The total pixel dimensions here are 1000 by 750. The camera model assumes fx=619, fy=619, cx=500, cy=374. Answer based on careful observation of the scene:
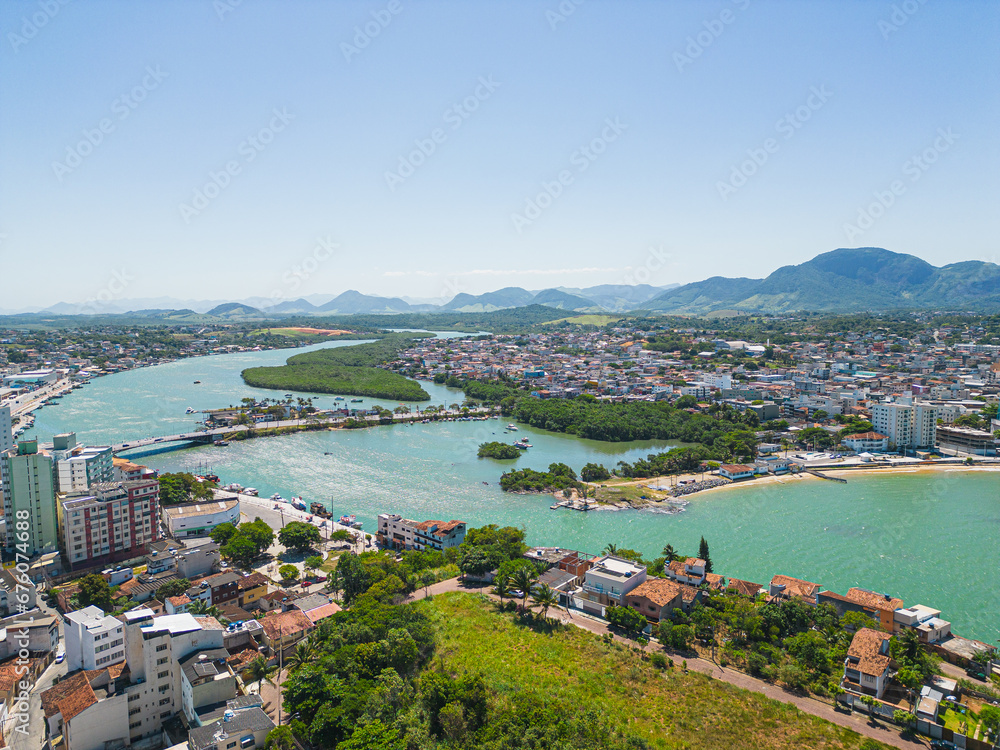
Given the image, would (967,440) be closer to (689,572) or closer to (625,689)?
(689,572)

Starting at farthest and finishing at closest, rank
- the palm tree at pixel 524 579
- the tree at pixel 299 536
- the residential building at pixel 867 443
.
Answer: the residential building at pixel 867 443, the tree at pixel 299 536, the palm tree at pixel 524 579

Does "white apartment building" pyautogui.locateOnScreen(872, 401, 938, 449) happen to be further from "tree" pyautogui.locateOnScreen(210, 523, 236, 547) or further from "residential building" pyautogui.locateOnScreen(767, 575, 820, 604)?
"tree" pyautogui.locateOnScreen(210, 523, 236, 547)

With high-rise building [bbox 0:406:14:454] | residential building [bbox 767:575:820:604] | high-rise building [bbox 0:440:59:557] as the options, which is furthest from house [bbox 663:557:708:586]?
high-rise building [bbox 0:406:14:454]

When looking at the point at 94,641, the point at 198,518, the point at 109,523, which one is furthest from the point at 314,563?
the point at 94,641

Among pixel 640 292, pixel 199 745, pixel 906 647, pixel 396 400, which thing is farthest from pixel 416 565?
pixel 640 292

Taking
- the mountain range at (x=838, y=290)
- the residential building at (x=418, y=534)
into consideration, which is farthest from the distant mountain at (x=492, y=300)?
the residential building at (x=418, y=534)

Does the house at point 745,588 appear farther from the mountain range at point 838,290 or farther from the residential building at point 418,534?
the mountain range at point 838,290
